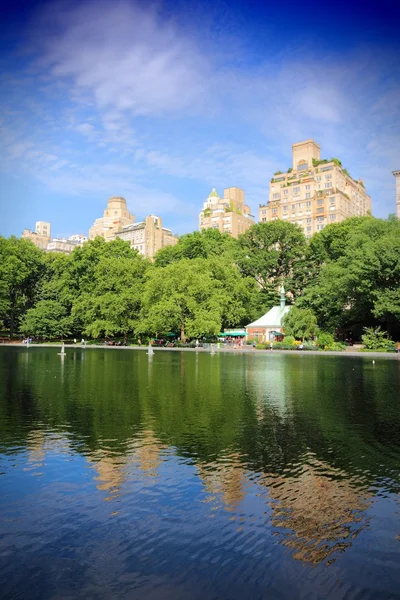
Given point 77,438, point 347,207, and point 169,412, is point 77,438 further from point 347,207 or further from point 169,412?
point 347,207

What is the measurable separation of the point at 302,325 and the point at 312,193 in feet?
250

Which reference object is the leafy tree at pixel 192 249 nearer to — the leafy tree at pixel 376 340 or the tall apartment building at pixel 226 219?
the leafy tree at pixel 376 340

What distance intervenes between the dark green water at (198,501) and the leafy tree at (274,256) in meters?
67.8

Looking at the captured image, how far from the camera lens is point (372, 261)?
180ft

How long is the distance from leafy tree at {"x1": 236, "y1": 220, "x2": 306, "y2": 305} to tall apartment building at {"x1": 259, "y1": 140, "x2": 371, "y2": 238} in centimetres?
4548

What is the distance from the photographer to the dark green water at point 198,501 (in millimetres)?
6199

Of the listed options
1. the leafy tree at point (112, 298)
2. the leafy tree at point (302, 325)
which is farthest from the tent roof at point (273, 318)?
the leafy tree at point (112, 298)

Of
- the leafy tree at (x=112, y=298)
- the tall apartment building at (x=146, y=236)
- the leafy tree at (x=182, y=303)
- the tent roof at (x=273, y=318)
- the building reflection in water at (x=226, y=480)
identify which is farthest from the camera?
the tall apartment building at (x=146, y=236)

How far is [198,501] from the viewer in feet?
28.2

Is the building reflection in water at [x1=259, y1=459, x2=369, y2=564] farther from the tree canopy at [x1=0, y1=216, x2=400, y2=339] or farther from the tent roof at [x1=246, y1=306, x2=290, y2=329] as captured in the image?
the tent roof at [x1=246, y1=306, x2=290, y2=329]

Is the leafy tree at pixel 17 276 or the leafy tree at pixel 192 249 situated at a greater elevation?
the leafy tree at pixel 192 249

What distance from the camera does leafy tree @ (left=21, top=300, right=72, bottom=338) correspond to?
81125 millimetres

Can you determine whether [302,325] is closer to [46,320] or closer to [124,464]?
[46,320]

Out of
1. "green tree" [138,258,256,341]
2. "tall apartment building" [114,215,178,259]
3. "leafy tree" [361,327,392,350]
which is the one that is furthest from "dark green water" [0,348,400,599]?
"tall apartment building" [114,215,178,259]
